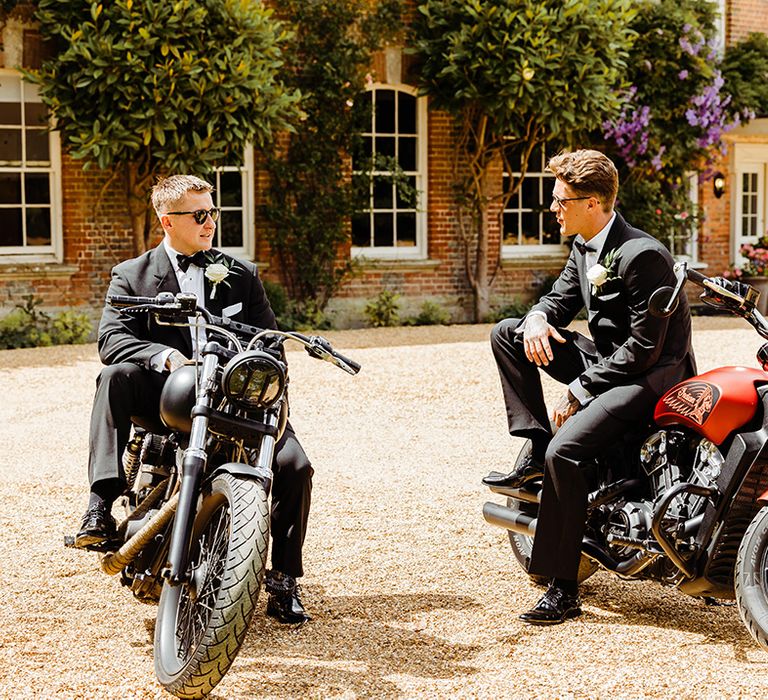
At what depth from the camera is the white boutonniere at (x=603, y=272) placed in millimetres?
4480

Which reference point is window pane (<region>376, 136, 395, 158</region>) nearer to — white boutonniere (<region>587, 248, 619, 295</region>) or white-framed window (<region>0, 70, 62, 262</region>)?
white-framed window (<region>0, 70, 62, 262</region>)

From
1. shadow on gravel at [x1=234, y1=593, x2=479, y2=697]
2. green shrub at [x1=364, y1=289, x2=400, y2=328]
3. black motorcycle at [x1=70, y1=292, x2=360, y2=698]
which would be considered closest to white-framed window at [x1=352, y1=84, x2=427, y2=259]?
green shrub at [x1=364, y1=289, x2=400, y2=328]

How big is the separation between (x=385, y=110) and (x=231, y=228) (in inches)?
97.6

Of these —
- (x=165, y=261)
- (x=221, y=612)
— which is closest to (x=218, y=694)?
(x=221, y=612)

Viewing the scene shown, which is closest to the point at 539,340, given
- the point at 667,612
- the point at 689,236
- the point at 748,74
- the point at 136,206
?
the point at 667,612

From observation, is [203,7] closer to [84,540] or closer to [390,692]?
[84,540]

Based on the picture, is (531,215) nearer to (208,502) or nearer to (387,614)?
(387,614)

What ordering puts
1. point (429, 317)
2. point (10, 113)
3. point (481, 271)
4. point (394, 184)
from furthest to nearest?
point (481, 271) < point (429, 317) < point (394, 184) < point (10, 113)

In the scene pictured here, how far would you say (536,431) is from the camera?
4.75 m

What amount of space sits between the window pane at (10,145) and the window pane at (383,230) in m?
4.34

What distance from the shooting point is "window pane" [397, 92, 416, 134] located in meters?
15.8

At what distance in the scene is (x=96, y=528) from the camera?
433cm

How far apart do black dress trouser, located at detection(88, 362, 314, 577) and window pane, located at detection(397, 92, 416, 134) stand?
11668 millimetres

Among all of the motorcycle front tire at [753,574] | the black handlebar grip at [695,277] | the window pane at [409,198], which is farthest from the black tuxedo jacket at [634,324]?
the window pane at [409,198]
